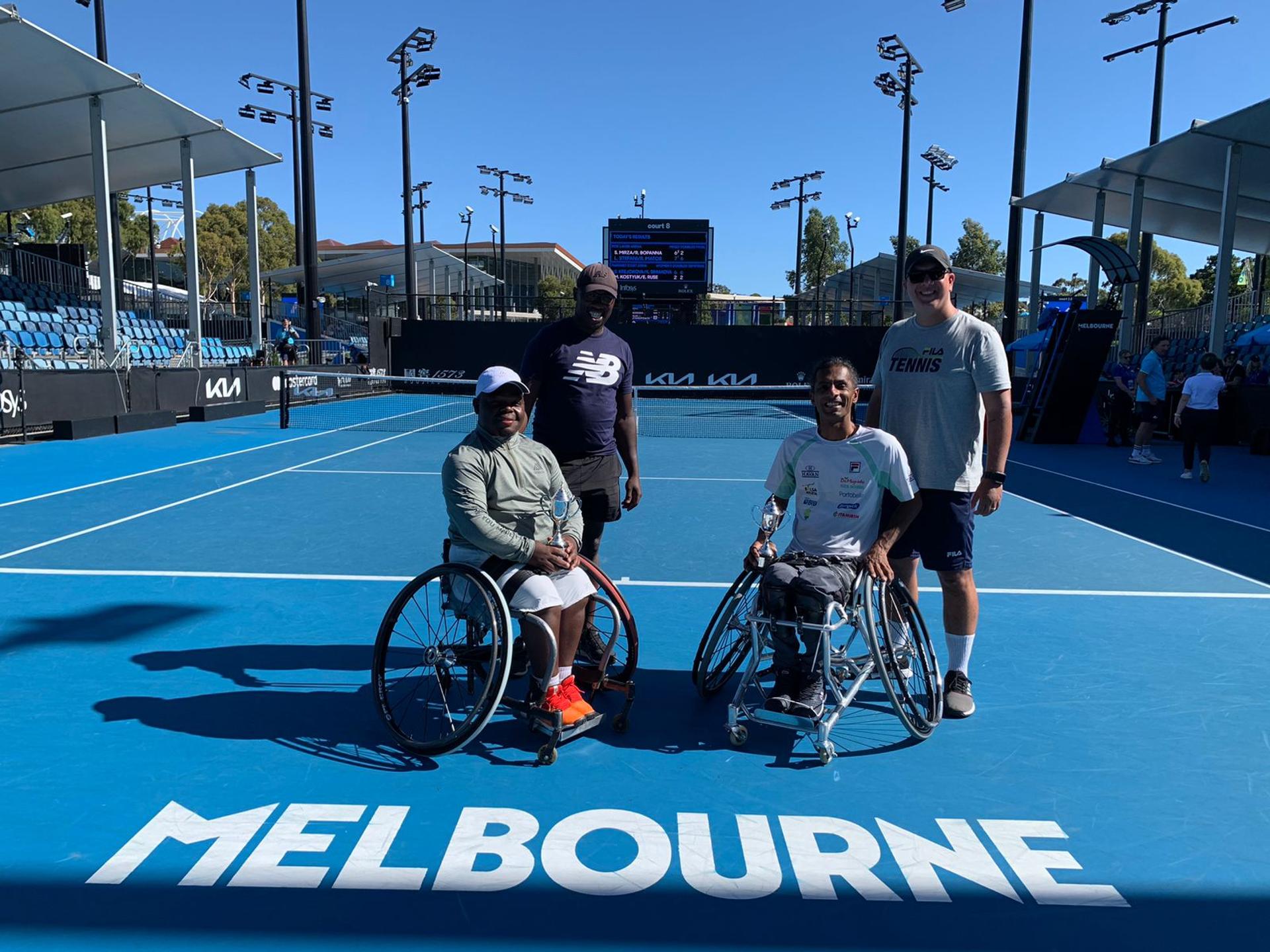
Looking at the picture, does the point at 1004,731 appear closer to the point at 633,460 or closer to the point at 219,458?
the point at 633,460

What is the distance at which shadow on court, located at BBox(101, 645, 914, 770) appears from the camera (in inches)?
144

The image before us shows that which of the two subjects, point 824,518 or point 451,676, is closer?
point 824,518

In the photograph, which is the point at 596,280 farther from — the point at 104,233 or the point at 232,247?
the point at 232,247

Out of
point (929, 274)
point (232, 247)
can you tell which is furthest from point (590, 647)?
point (232, 247)

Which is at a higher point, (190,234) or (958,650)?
(190,234)

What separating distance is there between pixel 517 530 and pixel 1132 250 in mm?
23452

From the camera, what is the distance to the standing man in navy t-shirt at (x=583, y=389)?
4.28 m

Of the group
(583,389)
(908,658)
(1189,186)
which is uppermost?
(1189,186)

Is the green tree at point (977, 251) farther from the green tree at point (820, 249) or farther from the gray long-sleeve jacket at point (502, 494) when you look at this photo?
the gray long-sleeve jacket at point (502, 494)

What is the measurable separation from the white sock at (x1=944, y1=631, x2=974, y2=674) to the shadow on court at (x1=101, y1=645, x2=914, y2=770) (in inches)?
14.0

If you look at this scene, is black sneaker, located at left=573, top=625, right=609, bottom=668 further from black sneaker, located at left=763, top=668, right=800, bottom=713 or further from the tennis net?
the tennis net

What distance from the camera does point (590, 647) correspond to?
4.34 meters

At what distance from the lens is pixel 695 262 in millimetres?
28703

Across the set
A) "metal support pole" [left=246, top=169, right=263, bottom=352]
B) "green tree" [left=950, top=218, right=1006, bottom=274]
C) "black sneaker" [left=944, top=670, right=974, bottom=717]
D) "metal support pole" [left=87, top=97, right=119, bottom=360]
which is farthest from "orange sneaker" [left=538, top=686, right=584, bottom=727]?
"green tree" [left=950, top=218, right=1006, bottom=274]
